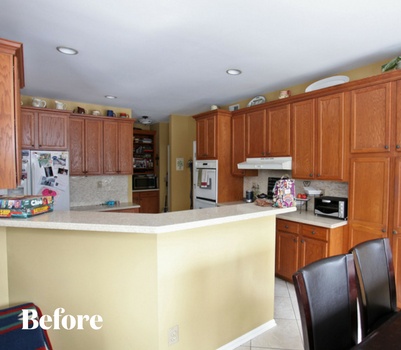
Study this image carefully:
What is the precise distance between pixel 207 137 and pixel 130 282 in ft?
10.2

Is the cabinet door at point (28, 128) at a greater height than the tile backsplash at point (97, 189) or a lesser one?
greater

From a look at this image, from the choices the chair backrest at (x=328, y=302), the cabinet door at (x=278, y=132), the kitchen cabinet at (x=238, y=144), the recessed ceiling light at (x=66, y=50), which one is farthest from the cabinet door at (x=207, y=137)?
the chair backrest at (x=328, y=302)

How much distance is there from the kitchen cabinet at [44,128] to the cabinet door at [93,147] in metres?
0.40

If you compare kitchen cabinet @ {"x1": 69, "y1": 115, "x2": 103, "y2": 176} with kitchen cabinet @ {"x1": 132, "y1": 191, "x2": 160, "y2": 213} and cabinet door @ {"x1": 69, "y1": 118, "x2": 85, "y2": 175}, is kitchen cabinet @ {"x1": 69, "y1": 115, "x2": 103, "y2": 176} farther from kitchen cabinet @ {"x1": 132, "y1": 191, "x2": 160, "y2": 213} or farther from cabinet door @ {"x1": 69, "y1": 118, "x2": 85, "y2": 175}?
kitchen cabinet @ {"x1": 132, "y1": 191, "x2": 160, "y2": 213}

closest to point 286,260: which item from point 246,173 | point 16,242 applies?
point 246,173

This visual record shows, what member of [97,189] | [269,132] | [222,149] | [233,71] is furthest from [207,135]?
[97,189]

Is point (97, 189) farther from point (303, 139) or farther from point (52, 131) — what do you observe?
point (303, 139)

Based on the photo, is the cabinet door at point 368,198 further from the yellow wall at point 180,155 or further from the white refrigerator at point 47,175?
the white refrigerator at point 47,175

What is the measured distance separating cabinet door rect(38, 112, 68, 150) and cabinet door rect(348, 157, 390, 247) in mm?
A: 3986

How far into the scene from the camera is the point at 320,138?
305 cm

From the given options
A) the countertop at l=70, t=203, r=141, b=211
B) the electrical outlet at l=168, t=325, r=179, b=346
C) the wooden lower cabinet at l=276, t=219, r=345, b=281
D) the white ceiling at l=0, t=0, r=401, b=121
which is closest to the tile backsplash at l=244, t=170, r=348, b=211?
the wooden lower cabinet at l=276, t=219, r=345, b=281

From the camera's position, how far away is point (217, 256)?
1899 millimetres

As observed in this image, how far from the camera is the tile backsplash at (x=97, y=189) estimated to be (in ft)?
14.7

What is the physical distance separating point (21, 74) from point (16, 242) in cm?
136
